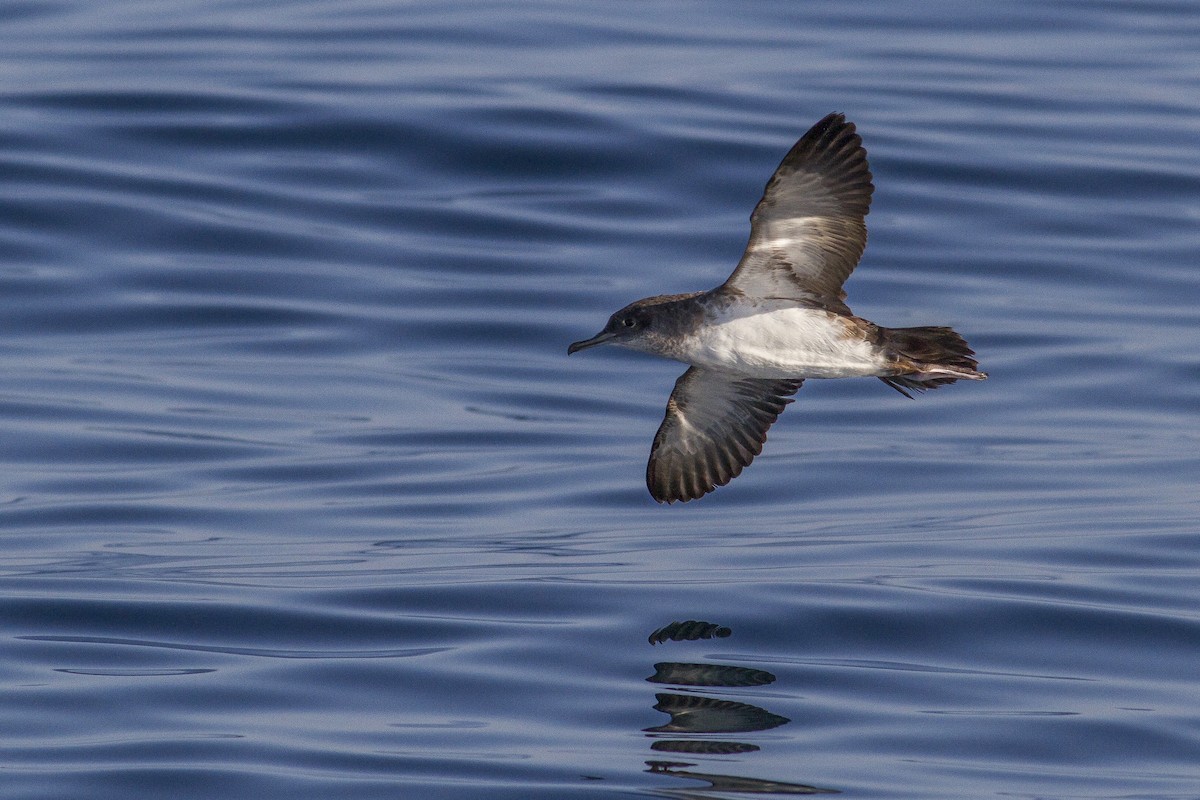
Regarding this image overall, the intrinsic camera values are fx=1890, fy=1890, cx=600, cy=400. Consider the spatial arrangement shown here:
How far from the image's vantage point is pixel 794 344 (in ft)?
25.6

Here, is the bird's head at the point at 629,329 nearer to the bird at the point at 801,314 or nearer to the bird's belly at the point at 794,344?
the bird at the point at 801,314

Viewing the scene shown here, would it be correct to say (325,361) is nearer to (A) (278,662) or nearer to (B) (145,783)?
(A) (278,662)

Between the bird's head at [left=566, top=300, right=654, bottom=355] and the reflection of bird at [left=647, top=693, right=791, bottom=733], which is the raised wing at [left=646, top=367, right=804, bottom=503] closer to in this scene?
the reflection of bird at [left=647, top=693, right=791, bottom=733]

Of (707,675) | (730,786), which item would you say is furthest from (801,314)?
(707,675)

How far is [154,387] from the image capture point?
15.5 m

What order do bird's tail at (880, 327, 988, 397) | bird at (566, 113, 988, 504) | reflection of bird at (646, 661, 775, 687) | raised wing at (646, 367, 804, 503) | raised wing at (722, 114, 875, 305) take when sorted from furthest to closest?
raised wing at (646, 367, 804, 503) → reflection of bird at (646, 661, 775, 687) → bird's tail at (880, 327, 988, 397) → bird at (566, 113, 988, 504) → raised wing at (722, 114, 875, 305)

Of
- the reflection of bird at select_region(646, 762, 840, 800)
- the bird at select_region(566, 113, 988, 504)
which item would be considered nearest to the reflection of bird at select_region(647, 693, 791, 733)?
the reflection of bird at select_region(646, 762, 840, 800)

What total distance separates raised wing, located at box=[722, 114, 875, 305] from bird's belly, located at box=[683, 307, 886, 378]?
0.11 metres

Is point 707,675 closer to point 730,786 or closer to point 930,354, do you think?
point 730,786

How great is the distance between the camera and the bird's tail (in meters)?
7.75

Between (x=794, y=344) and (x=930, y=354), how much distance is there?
558mm

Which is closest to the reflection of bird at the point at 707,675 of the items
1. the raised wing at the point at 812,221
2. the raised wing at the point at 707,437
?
the raised wing at the point at 707,437

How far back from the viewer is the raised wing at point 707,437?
365 inches

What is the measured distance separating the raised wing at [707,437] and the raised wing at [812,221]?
4.67 feet
